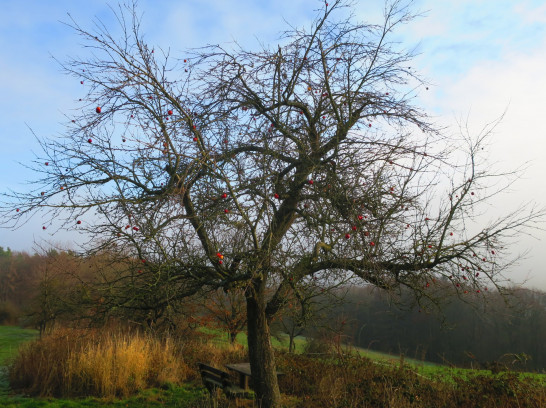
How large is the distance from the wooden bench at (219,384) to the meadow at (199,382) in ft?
0.58

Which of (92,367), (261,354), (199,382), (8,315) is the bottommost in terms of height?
(199,382)

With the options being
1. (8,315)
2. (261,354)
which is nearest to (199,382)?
(261,354)

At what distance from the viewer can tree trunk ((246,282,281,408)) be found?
566 cm

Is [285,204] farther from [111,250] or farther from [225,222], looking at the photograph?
[111,250]

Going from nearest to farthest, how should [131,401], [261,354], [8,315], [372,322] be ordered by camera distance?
1. [261,354]
2. [131,401]
3. [372,322]
4. [8,315]

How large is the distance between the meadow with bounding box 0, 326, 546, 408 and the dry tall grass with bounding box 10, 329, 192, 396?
0.07 feet

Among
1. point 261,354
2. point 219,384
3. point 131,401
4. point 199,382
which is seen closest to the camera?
point 261,354

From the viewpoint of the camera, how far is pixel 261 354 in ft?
19.0

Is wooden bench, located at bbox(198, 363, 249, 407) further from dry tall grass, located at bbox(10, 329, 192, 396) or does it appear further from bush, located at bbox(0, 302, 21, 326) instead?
bush, located at bbox(0, 302, 21, 326)

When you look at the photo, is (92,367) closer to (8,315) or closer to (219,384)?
(219,384)

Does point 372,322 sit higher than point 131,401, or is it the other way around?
point 372,322

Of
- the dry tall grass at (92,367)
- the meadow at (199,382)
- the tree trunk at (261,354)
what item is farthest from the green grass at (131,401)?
the tree trunk at (261,354)

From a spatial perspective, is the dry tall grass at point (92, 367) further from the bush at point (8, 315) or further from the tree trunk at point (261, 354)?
the bush at point (8, 315)

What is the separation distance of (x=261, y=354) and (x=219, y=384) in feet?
6.93
